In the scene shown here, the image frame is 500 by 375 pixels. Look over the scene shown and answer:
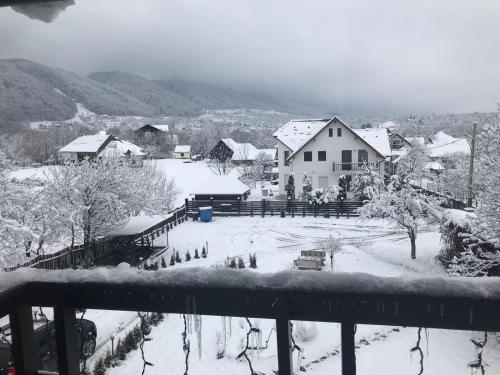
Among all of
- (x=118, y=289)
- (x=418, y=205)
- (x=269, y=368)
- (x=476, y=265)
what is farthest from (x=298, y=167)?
(x=118, y=289)

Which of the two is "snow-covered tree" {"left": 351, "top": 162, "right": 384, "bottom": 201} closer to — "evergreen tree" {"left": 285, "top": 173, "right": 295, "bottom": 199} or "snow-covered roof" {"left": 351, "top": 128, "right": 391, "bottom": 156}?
"snow-covered roof" {"left": 351, "top": 128, "right": 391, "bottom": 156}

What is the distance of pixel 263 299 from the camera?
1.67 meters

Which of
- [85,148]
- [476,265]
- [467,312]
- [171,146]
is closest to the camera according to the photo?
[467,312]

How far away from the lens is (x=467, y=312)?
150cm

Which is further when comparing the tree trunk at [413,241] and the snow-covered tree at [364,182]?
the snow-covered tree at [364,182]

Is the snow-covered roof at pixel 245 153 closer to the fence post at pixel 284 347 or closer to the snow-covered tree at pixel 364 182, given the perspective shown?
the snow-covered tree at pixel 364 182

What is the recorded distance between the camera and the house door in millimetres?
32625

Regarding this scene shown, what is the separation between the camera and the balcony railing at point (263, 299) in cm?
151

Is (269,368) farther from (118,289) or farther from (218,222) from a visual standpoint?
(218,222)

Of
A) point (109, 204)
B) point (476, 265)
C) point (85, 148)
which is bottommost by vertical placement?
point (476, 265)

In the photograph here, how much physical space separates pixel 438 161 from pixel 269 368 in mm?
43171

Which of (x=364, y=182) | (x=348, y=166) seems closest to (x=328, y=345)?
(x=364, y=182)

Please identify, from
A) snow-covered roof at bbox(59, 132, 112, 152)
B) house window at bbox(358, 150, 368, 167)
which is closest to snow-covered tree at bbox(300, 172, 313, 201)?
house window at bbox(358, 150, 368, 167)

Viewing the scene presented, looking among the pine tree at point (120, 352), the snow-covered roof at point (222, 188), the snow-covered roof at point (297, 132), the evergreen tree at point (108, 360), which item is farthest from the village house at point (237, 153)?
the evergreen tree at point (108, 360)
